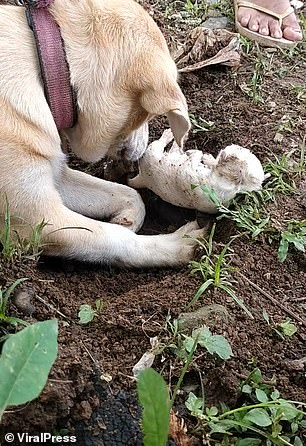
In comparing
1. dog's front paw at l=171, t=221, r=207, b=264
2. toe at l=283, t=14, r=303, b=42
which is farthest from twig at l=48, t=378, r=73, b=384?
toe at l=283, t=14, r=303, b=42

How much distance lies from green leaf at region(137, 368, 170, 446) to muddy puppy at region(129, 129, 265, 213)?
5.14ft

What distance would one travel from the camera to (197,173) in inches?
122

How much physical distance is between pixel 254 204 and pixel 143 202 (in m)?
Answer: 0.59

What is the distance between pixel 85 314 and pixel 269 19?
281 centimetres

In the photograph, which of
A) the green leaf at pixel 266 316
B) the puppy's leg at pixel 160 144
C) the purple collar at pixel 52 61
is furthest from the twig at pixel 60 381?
the puppy's leg at pixel 160 144

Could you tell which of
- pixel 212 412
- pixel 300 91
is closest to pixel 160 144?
pixel 300 91

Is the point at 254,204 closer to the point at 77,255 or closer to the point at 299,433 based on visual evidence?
the point at 77,255

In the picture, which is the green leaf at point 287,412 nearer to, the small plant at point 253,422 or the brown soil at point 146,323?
the small plant at point 253,422

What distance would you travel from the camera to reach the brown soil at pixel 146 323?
206 cm

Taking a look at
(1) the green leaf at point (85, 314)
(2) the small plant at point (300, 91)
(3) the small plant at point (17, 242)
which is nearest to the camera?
(1) the green leaf at point (85, 314)

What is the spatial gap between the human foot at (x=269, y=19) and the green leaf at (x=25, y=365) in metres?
3.28

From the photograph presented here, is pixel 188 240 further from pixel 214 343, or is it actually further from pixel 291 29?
pixel 291 29

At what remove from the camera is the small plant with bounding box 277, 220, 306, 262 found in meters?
2.87

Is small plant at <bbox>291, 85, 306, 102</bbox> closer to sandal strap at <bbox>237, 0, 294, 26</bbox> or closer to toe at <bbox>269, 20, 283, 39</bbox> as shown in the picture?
toe at <bbox>269, 20, 283, 39</bbox>
